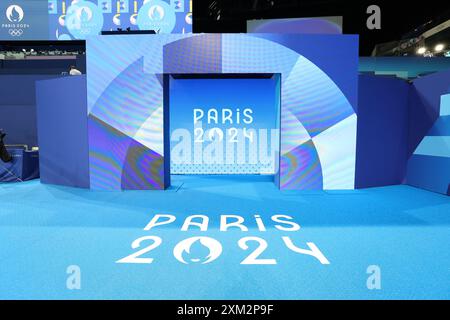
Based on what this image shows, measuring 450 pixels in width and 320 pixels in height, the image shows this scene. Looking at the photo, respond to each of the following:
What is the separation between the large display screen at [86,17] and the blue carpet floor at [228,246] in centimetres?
578

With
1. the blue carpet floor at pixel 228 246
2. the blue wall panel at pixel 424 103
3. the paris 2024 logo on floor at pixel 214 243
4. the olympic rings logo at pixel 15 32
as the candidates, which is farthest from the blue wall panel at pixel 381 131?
the olympic rings logo at pixel 15 32

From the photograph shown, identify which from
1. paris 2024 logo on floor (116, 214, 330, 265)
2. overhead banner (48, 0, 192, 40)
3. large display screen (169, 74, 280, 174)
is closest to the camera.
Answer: paris 2024 logo on floor (116, 214, 330, 265)

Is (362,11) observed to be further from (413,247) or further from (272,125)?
(413,247)

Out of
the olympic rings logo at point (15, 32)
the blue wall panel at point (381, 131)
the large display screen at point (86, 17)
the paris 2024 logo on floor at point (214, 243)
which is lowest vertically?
the paris 2024 logo on floor at point (214, 243)

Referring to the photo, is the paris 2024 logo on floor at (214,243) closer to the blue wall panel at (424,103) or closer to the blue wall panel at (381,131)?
the blue wall panel at (381,131)

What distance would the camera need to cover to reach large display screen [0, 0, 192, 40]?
29.2 feet

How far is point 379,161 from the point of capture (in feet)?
20.1

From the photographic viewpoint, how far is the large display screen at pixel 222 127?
7.60 meters

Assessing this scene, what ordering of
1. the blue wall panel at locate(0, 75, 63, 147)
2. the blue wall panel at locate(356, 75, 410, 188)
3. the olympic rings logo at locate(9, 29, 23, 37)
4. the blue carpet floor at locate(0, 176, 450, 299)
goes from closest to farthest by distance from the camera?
the blue carpet floor at locate(0, 176, 450, 299) < the blue wall panel at locate(356, 75, 410, 188) < the olympic rings logo at locate(9, 29, 23, 37) < the blue wall panel at locate(0, 75, 63, 147)

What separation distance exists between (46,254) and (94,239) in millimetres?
470

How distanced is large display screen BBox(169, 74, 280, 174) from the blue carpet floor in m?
2.24

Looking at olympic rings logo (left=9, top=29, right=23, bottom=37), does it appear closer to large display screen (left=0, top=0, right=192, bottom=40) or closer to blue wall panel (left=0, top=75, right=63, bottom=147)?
large display screen (left=0, top=0, right=192, bottom=40)

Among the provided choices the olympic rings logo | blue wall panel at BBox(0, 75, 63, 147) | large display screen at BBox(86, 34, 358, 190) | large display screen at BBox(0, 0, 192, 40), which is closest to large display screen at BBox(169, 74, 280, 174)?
large display screen at BBox(86, 34, 358, 190)

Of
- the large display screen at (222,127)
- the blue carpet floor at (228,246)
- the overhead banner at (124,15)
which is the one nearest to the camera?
the blue carpet floor at (228,246)
